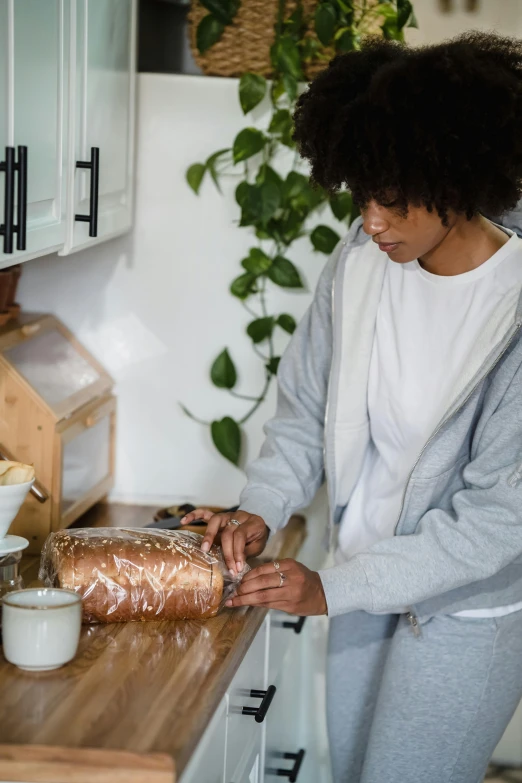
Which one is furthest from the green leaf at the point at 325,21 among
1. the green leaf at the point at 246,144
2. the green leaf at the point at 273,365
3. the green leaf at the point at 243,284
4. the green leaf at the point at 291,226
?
the green leaf at the point at 273,365

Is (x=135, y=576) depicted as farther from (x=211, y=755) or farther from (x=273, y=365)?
(x=273, y=365)

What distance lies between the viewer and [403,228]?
129 cm

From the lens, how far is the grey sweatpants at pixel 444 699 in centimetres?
143

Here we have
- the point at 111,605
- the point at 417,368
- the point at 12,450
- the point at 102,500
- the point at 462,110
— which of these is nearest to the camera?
the point at 462,110

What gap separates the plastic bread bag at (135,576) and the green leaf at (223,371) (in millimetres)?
736

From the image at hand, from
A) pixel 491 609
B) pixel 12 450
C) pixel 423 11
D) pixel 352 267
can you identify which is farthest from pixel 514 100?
pixel 423 11

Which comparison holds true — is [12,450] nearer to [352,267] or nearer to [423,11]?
[352,267]

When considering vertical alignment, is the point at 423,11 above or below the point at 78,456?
above

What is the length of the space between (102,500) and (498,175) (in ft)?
3.94

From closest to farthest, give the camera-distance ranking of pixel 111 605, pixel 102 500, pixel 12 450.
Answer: pixel 111 605
pixel 12 450
pixel 102 500

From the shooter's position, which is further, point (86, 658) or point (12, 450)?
point (12, 450)

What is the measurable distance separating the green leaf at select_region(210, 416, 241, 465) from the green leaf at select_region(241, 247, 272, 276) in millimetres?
307

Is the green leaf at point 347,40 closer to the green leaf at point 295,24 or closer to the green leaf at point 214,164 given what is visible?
the green leaf at point 295,24

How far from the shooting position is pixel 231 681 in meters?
1.26
